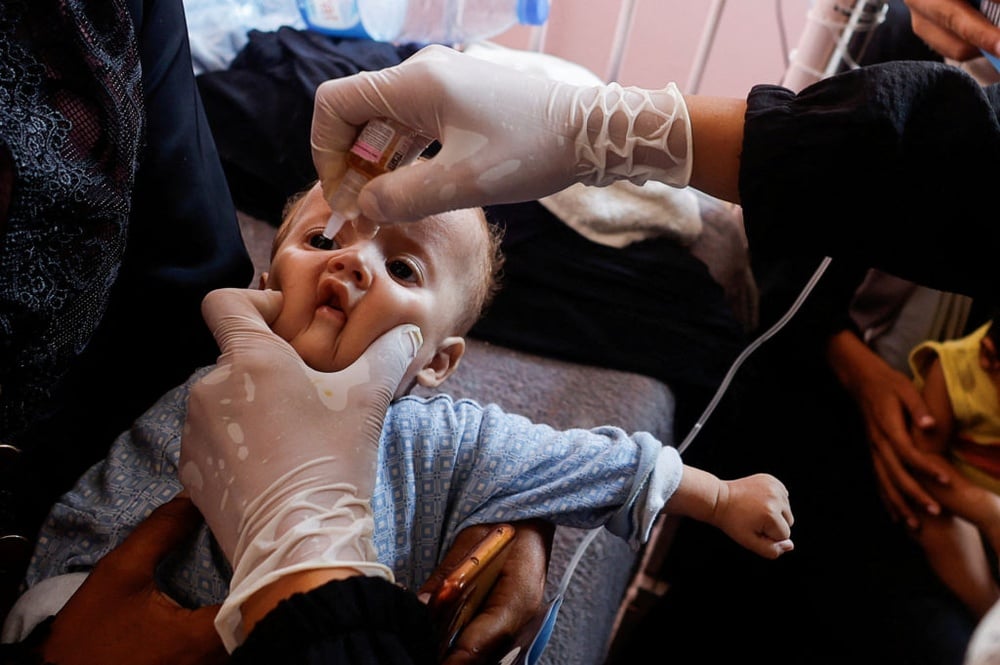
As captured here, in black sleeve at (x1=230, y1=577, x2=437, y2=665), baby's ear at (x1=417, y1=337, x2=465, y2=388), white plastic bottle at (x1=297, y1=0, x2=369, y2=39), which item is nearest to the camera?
black sleeve at (x1=230, y1=577, x2=437, y2=665)

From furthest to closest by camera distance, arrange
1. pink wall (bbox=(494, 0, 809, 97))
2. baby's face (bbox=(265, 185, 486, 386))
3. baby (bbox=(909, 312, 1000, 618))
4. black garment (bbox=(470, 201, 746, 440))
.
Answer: pink wall (bbox=(494, 0, 809, 97)), black garment (bbox=(470, 201, 746, 440)), baby (bbox=(909, 312, 1000, 618)), baby's face (bbox=(265, 185, 486, 386))

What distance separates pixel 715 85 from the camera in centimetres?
228

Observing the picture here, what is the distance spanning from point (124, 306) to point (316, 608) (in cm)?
63

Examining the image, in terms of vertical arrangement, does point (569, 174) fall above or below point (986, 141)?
below

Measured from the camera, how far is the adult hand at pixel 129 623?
763 millimetres

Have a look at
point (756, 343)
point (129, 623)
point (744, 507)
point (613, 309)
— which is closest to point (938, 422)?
point (756, 343)

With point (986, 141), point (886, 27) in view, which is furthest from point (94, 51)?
point (886, 27)

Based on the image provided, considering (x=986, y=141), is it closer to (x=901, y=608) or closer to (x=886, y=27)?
(x=901, y=608)

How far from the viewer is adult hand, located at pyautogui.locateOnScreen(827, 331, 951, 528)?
1.56m

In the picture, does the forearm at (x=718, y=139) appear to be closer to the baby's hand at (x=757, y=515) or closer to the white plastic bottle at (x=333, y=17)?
the baby's hand at (x=757, y=515)

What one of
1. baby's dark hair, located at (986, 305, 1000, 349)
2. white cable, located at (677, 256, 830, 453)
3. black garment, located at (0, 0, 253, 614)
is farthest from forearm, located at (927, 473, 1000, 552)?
black garment, located at (0, 0, 253, 614)

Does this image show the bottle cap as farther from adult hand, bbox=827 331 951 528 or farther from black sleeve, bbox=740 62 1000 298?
black sleeve, bbox=740 62 1000 298

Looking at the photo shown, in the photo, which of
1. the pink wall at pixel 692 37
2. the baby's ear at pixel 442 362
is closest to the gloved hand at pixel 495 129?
the baby's ear at pixel 442 362

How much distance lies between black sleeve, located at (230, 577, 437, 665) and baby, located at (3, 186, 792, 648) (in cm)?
34
